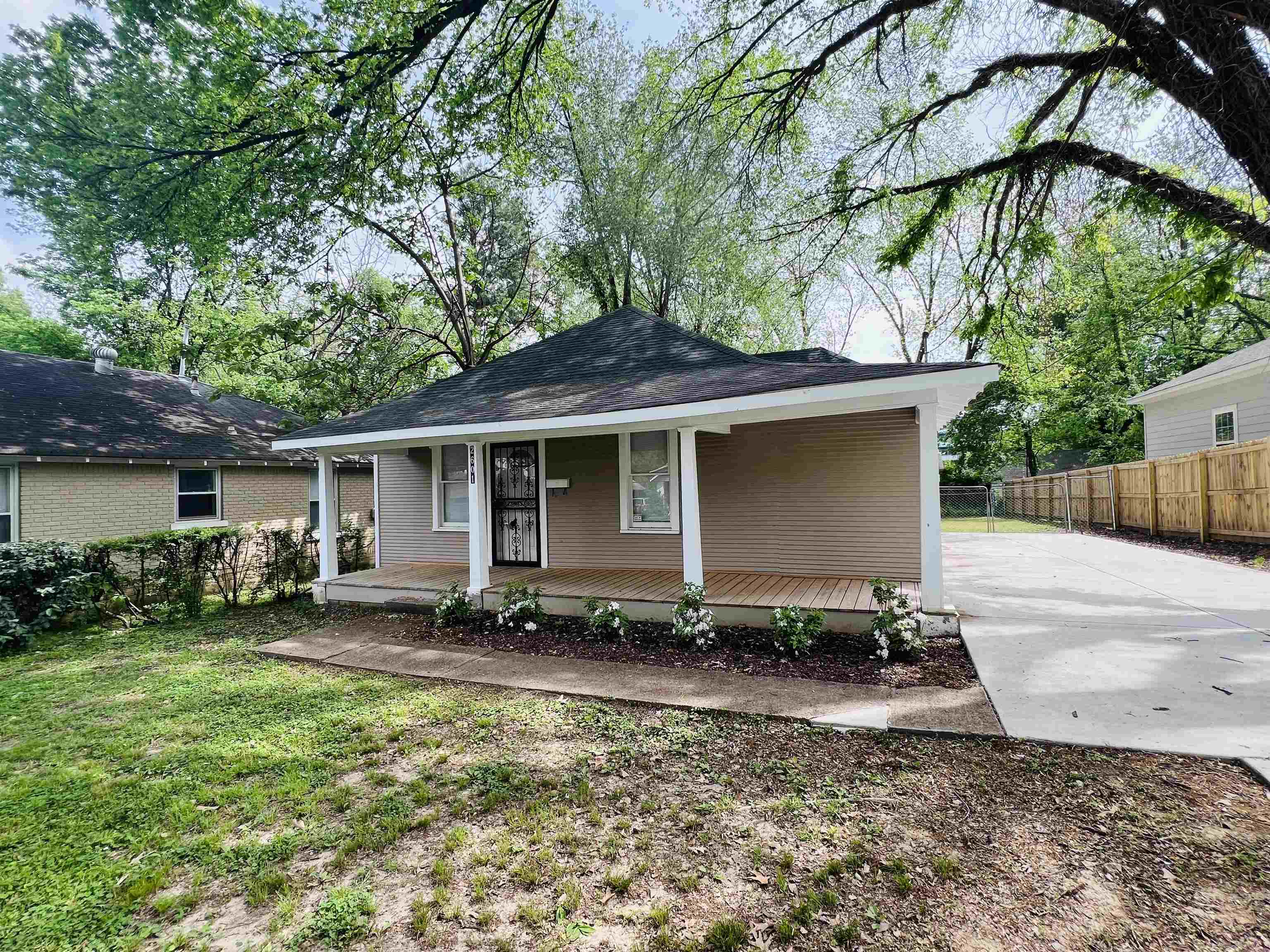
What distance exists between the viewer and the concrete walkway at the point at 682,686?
3885 millimetres

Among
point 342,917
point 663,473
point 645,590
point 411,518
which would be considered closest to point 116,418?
point 411,518

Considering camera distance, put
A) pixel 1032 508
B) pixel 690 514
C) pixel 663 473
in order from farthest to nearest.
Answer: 1. pixel 1032 508
2. pixel 663 473
3. pixel 690 514

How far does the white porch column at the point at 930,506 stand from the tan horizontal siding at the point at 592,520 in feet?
11.3

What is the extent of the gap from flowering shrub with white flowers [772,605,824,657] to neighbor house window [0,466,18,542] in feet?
38.7

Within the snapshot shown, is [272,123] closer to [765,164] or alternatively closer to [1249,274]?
[765,164]

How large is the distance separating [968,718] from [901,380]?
2721 mm

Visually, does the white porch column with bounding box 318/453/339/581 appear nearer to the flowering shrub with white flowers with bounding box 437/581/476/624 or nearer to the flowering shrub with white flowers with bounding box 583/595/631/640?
the flowering shrub with white flowers with bounding box 437/581/476/624

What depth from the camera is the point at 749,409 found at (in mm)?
5488

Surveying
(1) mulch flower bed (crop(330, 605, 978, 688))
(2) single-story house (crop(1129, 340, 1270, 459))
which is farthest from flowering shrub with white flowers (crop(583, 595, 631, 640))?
(2) single-story house (crop(1129, 340, 1270, 459))

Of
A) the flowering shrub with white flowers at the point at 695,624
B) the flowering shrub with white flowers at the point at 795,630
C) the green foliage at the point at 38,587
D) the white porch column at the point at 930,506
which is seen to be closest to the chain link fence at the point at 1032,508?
the white porch column at the point at 930,506

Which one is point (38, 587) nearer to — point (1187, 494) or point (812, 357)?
point (812, 357)

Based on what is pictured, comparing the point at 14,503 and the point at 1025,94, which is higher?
the point at 1025,94

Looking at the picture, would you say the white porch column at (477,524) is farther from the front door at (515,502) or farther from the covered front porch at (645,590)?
the front door at (515,502)

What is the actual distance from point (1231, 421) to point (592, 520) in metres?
15.1
